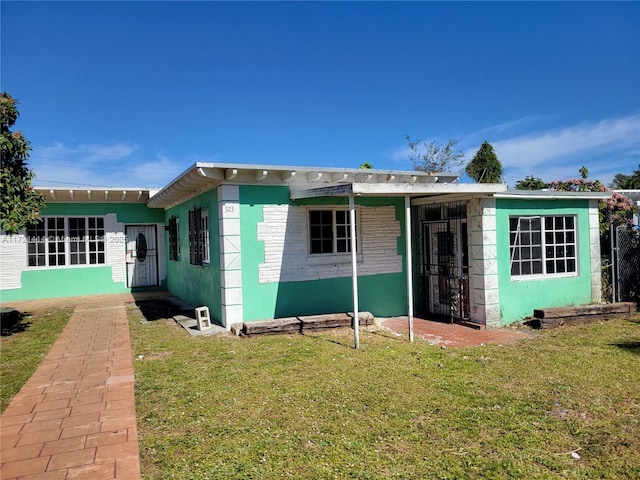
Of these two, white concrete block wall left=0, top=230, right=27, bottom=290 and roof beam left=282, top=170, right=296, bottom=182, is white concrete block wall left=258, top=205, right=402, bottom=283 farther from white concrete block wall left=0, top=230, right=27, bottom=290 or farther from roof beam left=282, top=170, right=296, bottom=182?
white concrete block wall left=0, top=230, right=27, bottom=290

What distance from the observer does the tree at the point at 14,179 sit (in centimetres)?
759

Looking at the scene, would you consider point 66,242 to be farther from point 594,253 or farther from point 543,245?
point 594,253

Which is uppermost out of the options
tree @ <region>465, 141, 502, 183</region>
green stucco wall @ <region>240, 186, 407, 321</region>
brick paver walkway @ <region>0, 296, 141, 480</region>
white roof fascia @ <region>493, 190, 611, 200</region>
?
tree @ <region>465, 141, 502, 183</region>

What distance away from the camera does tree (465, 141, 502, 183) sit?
104 feet

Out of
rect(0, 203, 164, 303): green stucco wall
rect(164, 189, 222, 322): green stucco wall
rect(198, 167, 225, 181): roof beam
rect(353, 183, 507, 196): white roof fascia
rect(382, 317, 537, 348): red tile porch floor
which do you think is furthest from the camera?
rect(0, 203, 164, 303): green stucco wall

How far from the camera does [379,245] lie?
9133 mm

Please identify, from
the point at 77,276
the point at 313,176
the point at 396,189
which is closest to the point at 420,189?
the point at 396,189

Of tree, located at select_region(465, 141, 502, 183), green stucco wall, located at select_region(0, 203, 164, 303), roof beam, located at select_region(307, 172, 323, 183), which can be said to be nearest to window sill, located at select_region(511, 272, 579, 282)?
roof beam, located at select_region(307, 172, 323, 183)

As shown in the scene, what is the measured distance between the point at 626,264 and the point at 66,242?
1584 cm

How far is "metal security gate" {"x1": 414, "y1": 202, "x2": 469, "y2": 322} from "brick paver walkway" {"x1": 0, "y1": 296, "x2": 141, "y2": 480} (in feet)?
19.7

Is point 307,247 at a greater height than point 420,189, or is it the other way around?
point 420,189

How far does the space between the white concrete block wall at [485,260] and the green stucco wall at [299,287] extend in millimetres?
1727

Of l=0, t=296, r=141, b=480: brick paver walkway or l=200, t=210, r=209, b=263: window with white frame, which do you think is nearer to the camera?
l=0, t=296, r=141, b=480: brick paver walkway

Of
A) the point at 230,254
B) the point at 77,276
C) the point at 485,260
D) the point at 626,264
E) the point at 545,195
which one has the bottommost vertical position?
the point at 77,276
